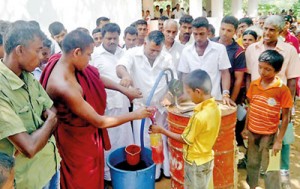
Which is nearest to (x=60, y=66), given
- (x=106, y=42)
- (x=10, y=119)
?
(x=10, y=119)

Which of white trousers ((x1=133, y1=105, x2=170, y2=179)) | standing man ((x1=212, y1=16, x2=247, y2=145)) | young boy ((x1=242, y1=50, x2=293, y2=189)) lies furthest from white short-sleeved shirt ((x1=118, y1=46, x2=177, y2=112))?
young boy ((x1=242, y1=50, x2=293, y2=189))

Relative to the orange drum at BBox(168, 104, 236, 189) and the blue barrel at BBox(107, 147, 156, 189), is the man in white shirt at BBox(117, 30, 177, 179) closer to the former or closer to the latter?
the orange drum at BBox(168, 104, 236, 189)

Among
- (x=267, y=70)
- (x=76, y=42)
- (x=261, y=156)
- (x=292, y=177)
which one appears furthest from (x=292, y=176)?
(x=76, y=42)

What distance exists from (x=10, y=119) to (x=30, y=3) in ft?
13.6

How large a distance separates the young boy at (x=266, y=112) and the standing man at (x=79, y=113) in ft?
3.79

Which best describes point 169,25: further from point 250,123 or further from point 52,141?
point 52,141

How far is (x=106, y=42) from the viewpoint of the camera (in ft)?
12.8

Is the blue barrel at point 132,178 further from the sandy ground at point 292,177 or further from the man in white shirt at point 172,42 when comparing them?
the man in white shirt at point 172,42

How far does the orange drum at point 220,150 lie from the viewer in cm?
292

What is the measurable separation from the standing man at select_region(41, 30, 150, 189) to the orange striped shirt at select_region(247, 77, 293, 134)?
115 cm

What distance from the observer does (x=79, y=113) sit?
2.35 metres

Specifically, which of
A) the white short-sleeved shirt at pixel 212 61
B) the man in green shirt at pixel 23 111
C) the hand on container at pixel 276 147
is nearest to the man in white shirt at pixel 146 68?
the white short-sleeved shirt at pixel 212 61

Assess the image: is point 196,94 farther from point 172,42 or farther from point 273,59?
point 172,42

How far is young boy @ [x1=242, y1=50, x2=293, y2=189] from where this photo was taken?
284 centimetres
